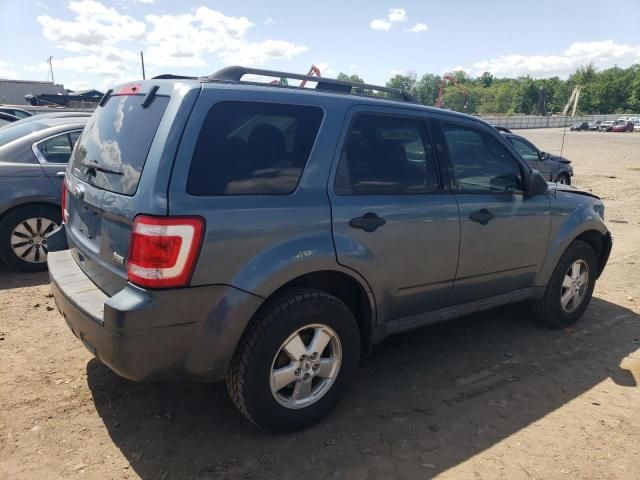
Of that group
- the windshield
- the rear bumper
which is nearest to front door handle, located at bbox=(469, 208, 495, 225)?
the rear bumper

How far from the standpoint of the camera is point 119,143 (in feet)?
9.16

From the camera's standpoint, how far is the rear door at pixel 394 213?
9.73 feet

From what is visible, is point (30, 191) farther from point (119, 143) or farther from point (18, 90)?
point (18, 90)

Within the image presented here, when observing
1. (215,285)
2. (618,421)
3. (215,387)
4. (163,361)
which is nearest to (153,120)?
(215,285)

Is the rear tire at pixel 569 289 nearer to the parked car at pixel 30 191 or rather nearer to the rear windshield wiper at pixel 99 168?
the rear windshield wiper at pixel 99 168

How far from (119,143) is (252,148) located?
2.49 feet

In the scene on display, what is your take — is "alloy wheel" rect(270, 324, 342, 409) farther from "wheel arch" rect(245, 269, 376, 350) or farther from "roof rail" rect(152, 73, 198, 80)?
"roof rail" rect(152, 73, 198, 80)

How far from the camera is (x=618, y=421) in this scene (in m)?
3.21

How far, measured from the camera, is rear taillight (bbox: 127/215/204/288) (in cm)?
235

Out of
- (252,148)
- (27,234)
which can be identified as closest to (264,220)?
(252,148)

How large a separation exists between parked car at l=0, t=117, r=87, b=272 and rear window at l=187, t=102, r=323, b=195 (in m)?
3.69

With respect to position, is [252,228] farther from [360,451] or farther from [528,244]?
[528,244]

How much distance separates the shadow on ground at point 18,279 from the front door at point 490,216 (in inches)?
168

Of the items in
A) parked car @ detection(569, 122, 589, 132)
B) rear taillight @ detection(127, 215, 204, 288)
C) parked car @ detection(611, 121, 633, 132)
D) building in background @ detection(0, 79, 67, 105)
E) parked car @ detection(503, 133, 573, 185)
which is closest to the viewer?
Answer: rear taillight @ detection(127, 215, 204, 288)
